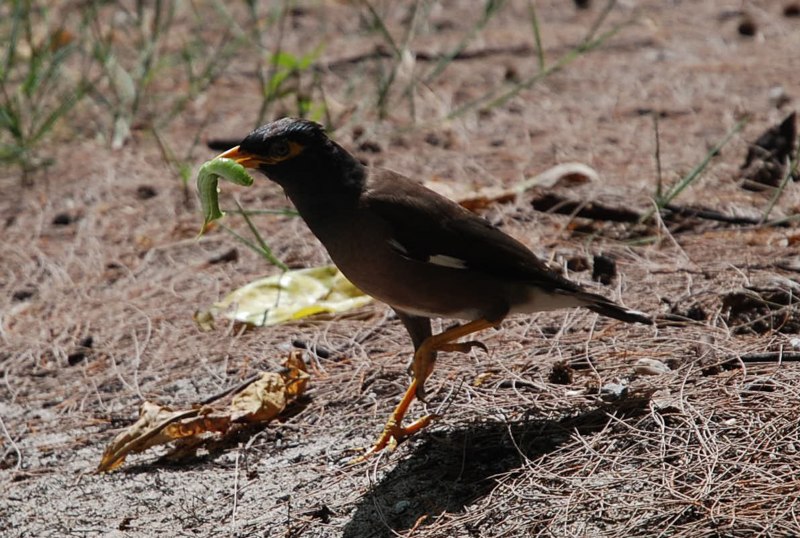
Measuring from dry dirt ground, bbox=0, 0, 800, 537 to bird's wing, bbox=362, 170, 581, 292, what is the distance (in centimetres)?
40

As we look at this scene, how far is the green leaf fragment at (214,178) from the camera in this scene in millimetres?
4273

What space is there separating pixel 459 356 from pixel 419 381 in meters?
0.69

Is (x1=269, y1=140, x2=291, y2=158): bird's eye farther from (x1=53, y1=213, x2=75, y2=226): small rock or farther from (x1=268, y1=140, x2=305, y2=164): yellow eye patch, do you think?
(x1=53, y1=213, x2=75, y2=226): small rock

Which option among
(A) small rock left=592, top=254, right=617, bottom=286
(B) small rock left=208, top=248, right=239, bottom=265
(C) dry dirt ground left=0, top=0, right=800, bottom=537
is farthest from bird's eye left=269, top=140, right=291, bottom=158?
(B) small rock left=208, top=248, right=239, bottom=265

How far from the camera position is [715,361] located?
4.36 m

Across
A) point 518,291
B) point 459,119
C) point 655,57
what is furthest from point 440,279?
point 655,57

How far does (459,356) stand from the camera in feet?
16.6

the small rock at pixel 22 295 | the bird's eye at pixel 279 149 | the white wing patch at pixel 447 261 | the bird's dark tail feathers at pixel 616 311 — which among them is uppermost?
the bird's eye at pixel 279 149

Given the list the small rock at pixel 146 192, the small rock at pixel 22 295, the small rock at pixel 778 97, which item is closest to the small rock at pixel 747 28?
the small rock at pixel 778 97

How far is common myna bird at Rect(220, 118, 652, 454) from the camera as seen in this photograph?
14.1 feet

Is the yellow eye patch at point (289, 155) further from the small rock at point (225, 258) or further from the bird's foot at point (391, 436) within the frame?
the small rock at point (225, 258)

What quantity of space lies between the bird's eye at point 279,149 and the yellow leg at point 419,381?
864 millimetres

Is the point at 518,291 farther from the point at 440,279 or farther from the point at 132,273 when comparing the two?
the point at 132,273

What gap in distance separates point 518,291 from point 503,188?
2203mm
